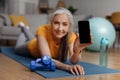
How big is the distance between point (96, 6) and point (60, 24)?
13.8 ft

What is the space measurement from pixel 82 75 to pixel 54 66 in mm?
256

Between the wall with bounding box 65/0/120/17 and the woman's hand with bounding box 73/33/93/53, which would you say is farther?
the wall with bounding box 65/0/120/17

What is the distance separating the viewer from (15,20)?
5.73m

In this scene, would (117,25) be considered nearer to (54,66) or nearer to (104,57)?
(104,57)

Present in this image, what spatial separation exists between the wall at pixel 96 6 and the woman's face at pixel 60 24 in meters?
3.75

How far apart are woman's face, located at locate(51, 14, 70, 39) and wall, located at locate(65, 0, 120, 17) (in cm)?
375

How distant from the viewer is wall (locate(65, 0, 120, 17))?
5.84 meters

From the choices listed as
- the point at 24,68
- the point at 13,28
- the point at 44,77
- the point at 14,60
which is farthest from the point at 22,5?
the point at 44,77

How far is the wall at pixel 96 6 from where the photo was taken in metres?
5.84

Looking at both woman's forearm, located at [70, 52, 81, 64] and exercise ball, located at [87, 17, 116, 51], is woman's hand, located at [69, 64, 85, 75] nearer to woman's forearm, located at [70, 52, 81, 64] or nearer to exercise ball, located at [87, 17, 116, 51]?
woman's forearm, located at [70, 52, 81, 64]

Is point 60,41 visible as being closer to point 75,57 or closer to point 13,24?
point 75,57

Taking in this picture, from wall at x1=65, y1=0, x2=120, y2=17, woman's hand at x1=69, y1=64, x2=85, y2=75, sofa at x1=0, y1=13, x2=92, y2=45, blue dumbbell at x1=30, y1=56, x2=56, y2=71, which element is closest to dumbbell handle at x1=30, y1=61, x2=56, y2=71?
blue dumbbell at x1=30, y1=56, x2=56, y2=71

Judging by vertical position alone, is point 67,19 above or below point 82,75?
above

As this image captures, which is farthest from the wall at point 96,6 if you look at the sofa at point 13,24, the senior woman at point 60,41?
the senior woman at point 60,41
